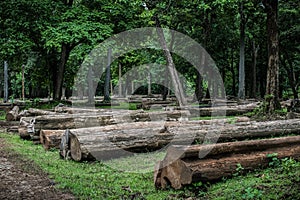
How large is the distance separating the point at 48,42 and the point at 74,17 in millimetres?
2844

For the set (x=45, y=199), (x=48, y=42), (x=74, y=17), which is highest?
(x=74, y=17)

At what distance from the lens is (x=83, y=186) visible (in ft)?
21.7

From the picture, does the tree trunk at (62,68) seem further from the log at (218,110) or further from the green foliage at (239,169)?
the green foliage at (239,169)

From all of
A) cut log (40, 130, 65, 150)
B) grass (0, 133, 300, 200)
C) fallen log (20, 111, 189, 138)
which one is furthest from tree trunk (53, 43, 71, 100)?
grass (0, 133, 300, 200)

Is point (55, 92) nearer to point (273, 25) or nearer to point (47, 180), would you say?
point (273, 25)

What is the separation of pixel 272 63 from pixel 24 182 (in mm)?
11060

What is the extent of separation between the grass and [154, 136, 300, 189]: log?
144 mm

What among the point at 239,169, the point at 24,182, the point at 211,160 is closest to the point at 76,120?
the point at 24,182

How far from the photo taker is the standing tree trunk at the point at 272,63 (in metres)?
14.1

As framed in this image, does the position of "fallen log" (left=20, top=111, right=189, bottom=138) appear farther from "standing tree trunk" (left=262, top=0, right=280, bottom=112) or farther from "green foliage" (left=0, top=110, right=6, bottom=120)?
"green foliage" (left=0, top=110, right=6, bottom=120)

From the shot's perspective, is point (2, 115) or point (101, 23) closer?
Answer: point (101, 23)

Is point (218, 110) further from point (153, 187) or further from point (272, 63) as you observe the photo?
point (153, 187)

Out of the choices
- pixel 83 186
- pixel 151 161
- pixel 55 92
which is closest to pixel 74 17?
pixel 55 92

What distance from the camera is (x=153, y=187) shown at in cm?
654
